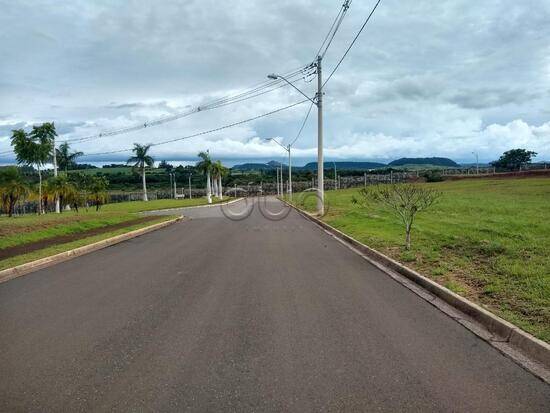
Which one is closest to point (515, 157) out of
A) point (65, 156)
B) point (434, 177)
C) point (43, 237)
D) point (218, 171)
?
point (434, 177)

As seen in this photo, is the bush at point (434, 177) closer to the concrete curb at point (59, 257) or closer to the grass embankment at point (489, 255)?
the grass embankment at point (489, 255)

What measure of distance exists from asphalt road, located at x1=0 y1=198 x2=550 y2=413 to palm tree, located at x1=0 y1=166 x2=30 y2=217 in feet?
93.1

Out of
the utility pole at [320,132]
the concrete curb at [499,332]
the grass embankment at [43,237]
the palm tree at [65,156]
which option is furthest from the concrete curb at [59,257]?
the palm tree at [65,156]

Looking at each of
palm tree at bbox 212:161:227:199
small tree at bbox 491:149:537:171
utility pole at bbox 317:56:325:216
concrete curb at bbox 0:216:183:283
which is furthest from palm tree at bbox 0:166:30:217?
small tree at bbox 491:149:537:171

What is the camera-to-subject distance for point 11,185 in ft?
115

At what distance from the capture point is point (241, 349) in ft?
17.7

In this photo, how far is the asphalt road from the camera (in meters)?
4.16

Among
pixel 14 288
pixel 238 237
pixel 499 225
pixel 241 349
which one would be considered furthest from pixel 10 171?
pixel 241 349

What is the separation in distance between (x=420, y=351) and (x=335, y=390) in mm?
1492

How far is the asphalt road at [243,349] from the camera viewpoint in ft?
13.6

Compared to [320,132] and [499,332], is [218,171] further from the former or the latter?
[499,332]

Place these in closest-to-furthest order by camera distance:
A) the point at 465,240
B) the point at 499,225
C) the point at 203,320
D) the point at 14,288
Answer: the point at 203,320 < the point at 14,288 < the point at 465,240 < the point at 499,225

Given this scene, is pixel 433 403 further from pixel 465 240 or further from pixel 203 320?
pixel 465 240

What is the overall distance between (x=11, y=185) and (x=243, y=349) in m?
34.8
